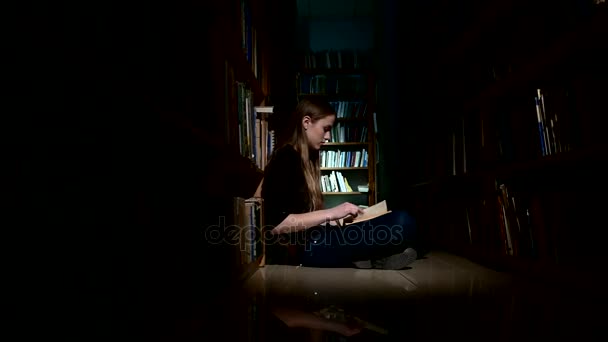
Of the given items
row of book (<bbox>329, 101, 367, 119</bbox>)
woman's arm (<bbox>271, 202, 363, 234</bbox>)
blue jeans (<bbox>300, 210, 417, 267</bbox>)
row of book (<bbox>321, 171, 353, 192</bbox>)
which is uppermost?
row of book (<bbox>329, 101, 367, 119</bbox>)

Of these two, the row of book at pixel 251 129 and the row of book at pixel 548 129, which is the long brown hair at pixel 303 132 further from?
the row of book at pixel 548 129

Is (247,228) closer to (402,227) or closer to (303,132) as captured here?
(303,132)

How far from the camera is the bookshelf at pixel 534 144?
148 cm

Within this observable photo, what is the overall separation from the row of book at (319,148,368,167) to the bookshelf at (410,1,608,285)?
2058 mm

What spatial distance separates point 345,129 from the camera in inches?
189

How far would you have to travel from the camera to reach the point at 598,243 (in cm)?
146

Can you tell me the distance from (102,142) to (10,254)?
11.3 inches

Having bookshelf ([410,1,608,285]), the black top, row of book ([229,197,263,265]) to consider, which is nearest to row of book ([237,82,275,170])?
the black top

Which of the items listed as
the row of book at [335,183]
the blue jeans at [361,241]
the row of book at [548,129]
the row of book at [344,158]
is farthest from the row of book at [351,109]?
the row of book at [548,129]

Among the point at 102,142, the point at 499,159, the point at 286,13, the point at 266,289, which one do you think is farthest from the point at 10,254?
the point at 286,13

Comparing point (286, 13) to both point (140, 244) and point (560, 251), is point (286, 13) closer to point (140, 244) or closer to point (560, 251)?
point (560, 251)

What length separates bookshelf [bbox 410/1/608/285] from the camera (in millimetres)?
1478

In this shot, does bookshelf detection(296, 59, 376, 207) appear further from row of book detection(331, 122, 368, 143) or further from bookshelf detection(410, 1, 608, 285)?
bookshelf detection(410, 1, 608, 285)

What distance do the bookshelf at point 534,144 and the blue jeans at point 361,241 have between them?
0.39 metres
